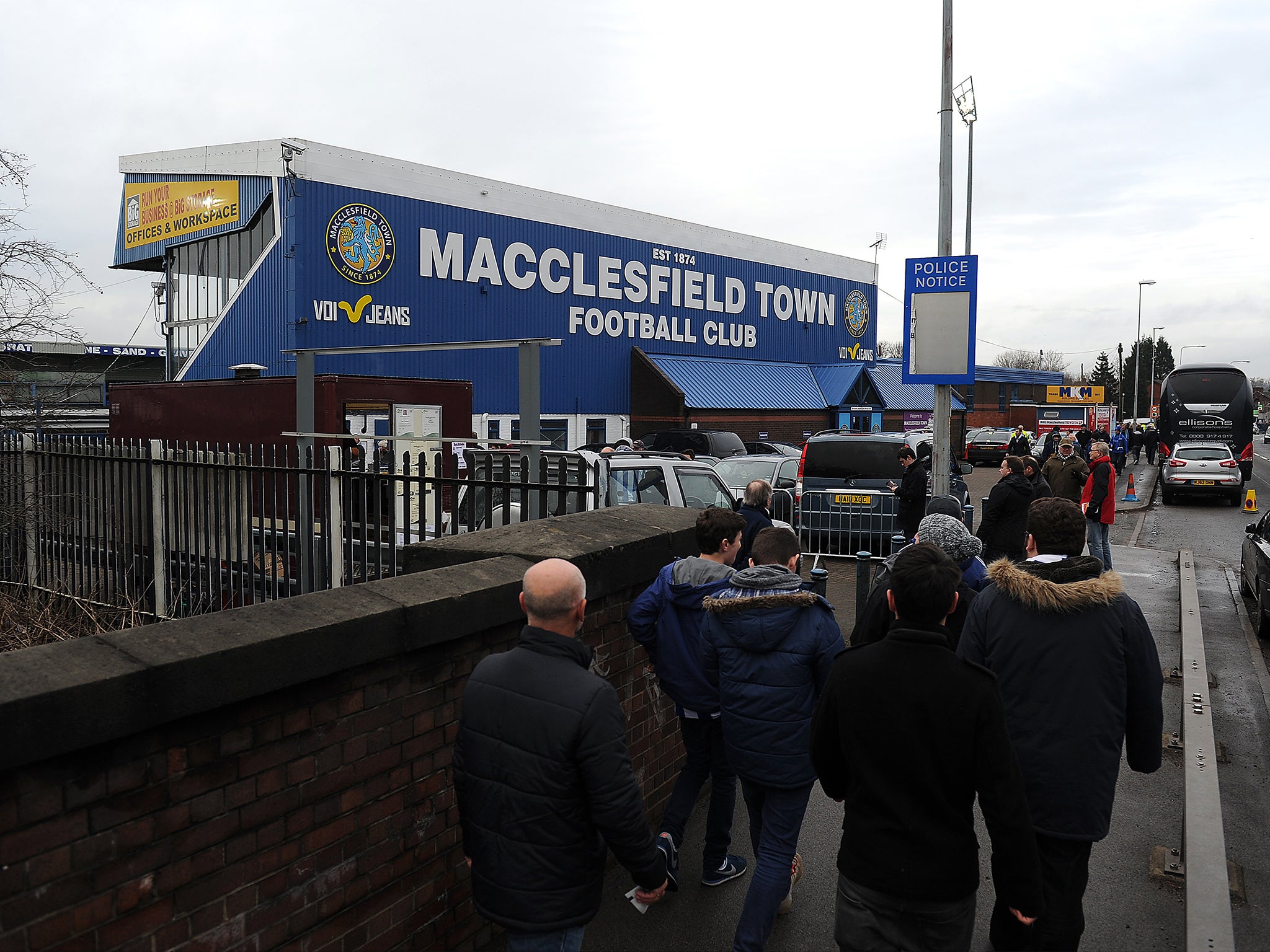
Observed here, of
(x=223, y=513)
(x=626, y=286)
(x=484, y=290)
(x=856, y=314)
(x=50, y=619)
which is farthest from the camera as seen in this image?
(x=856, y=314)

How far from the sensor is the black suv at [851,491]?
13.8m

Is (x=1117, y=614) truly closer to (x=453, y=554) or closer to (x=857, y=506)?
(x=453, y=554)

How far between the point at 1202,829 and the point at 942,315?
6.62m

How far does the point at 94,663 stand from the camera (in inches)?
95.0

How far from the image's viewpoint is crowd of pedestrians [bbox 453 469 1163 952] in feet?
8.80

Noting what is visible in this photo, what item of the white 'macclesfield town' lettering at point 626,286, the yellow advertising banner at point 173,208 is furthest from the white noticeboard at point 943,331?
the yellow advertising banner at point 173,208

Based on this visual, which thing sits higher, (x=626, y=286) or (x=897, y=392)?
(x=626, y=286)

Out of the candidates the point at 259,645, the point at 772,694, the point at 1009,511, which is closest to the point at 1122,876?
the point at 772,694

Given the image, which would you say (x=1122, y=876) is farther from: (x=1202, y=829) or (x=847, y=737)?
(x=847, y=737)

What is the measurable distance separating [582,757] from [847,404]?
39464 mm

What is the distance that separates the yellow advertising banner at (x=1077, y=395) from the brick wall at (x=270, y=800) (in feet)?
175

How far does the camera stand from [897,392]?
1737 inches

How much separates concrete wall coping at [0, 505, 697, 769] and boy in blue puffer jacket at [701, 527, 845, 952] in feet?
2.97

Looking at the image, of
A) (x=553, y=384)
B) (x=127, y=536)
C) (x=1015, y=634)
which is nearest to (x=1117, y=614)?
(x=1015, y=634)
